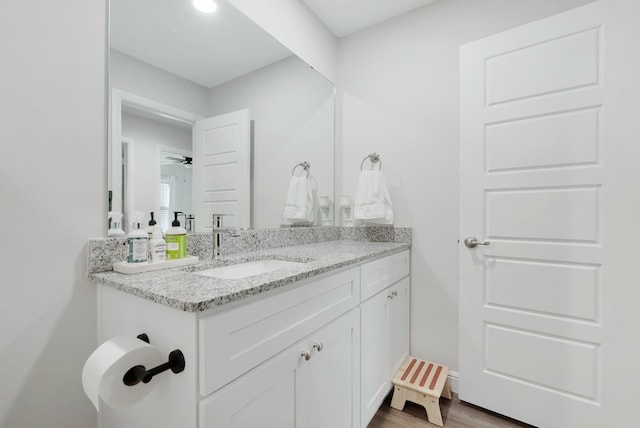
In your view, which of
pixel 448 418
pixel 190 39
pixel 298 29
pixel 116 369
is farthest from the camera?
pixel 298 29

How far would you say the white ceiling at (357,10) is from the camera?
1.85 m

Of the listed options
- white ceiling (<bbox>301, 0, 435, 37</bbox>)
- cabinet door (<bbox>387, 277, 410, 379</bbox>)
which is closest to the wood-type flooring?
cabinet door (<bbox>387, 277, 410, 379</bbox>)

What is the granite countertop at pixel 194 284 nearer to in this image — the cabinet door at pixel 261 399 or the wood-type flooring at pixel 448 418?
the cabinet door at pixel 261 399

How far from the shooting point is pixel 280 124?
5.90ft

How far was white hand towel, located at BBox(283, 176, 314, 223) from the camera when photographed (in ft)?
6.10

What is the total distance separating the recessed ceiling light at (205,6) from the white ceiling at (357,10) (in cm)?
78

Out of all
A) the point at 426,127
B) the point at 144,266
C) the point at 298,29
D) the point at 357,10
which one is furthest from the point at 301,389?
the point at 357,10

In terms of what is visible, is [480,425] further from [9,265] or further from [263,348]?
[9,265]

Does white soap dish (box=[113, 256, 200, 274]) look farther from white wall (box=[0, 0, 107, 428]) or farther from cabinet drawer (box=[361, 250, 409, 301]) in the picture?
cabinet drawer (box=[361, 250, 409, 301])

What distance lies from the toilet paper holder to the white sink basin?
0.46 m

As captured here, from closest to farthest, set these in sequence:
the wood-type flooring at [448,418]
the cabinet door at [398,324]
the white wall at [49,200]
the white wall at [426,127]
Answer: the white wall at [49,200] → the wood-type flooring at [448,418] → the cabinet door at [398,324] → the white wall at [426,127]

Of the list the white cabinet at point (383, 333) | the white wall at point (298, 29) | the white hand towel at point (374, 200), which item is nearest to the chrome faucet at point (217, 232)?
the white cabinet at point (383, 333)

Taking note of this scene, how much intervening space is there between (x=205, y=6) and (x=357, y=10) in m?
1.10

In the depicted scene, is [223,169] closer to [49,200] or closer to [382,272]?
[49,200]
